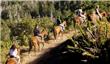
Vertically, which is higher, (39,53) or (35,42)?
(35,42)

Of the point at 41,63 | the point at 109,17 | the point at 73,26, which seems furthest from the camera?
the point at 73,26

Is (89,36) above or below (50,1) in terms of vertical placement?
below

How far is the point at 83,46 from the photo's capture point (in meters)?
12.0

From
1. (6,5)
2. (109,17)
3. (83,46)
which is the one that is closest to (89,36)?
(83,46)

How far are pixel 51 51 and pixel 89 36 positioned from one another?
146 inches

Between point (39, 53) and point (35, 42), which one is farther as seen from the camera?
point (39, 53)

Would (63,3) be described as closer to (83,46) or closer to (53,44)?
(53,44)

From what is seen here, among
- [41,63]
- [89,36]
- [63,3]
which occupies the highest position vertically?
[63,3]

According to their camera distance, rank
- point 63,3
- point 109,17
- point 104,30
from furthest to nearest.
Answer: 1. point 63,3
2. point 109,17
3. point 104,30

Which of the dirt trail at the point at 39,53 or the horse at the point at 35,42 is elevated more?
the horse at the point at 35,42

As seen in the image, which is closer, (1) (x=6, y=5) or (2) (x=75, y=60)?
(2) (x=75, y=60)

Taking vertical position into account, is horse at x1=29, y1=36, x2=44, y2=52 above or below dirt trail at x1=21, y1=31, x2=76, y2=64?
above

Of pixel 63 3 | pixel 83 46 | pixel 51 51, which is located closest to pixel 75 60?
pixel 83 46

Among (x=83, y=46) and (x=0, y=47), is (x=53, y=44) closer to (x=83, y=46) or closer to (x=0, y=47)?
(x=0, y=47)
